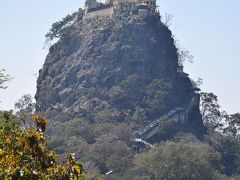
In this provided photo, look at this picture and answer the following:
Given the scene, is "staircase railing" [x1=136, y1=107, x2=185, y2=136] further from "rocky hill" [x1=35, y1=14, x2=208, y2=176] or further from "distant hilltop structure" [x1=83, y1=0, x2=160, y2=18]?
"distant hilltop structure" [x1=83, y1=0, x2=160, y2=18]

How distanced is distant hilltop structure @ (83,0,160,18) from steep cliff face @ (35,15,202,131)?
3.78 feet

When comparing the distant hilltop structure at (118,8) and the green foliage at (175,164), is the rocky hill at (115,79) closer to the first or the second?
the distant hilltop structure at (118,8)

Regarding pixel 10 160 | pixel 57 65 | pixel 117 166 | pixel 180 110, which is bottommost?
pixel 10 160

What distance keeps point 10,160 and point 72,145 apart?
237 ft

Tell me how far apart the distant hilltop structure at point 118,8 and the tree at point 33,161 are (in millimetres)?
93845

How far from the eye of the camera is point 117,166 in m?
78.1

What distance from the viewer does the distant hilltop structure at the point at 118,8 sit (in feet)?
349

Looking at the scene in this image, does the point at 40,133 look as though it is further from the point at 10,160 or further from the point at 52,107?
the point at 52,107

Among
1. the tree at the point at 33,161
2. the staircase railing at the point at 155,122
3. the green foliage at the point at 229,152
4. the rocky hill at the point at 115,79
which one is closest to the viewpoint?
the tree at the point at 33,161

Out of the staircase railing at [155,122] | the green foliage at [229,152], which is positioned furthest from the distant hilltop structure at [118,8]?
the green foliage at [229,152]

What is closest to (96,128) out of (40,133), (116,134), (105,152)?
(116,134)

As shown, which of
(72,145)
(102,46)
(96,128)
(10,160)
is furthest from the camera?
(102,46)

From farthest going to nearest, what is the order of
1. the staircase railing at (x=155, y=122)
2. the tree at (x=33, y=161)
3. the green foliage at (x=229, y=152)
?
the green foliage at (x=229, y=152) → the staircase railing at (x=155, y=122) → the tree at (x=33, y=161)

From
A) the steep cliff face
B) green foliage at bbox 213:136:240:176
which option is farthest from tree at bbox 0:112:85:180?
the steep cliff face
